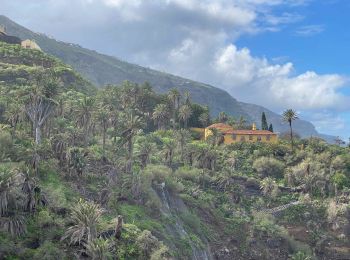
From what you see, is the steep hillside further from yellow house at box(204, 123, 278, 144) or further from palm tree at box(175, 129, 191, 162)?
yellow house at box(204, 123, 278, 144)

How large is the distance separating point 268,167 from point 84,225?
71.1 meters

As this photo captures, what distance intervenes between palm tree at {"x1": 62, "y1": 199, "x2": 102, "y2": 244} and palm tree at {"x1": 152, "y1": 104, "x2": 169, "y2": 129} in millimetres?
79086

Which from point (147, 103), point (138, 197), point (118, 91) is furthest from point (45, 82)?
point (147, 103)

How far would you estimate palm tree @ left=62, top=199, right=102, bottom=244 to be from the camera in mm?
55406

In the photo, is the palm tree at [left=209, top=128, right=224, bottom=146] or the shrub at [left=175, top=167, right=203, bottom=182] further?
the palm tree at [left=209, top=128, right=224, bottom=146]

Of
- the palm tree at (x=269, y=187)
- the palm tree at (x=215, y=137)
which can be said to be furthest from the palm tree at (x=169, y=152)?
the palm tree at (x=215, y=137)

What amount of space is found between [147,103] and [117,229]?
3373 inches

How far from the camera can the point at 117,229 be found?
62.2 metres

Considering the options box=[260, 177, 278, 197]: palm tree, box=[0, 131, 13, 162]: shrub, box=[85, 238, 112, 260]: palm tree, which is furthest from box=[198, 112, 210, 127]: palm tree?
box=[85, 238, 112, 260]: palm tree

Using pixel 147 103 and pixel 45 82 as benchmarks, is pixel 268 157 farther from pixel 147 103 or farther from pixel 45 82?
pixel 45 82

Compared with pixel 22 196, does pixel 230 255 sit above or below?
below

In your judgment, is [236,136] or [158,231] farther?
[236,136]

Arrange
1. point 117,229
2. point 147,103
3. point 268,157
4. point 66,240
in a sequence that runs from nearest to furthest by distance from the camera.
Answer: point 66,240, point 117,229, point 268,157, point 147,103

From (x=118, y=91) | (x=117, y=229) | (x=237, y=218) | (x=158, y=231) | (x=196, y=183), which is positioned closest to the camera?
(x=117, y=229)
